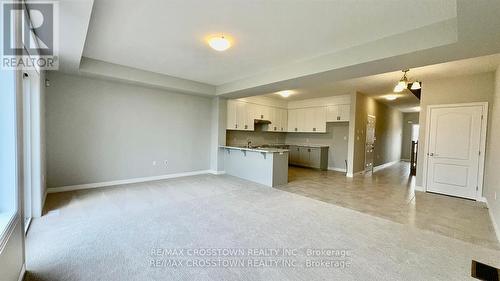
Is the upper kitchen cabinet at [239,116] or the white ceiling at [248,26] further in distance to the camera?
the upper kitchen cabinet at [239,116]

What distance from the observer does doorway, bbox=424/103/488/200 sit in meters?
4.46

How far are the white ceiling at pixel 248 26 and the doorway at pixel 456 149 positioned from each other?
330cm

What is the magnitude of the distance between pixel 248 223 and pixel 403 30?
11.0 ft

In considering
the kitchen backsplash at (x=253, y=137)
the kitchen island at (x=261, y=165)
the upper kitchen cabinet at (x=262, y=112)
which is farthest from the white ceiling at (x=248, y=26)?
the kitchen backsplash at (x=253, y=137)

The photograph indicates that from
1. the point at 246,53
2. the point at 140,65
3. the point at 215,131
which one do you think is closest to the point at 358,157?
the point at 215,131

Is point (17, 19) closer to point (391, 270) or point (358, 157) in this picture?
point (391, 270)

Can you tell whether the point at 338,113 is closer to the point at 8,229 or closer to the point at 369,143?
the point at 369,143

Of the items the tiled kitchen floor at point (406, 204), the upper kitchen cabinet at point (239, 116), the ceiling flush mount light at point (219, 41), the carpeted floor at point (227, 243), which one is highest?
the ceiling flush mount light at point (219, 41)

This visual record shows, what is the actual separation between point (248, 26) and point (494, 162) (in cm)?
461

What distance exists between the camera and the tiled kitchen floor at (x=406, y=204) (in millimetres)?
3049

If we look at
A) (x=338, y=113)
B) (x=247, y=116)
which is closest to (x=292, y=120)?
(x=338, y=113)

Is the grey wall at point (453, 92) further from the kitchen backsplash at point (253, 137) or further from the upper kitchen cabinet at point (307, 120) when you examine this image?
the kitchen backsplash at point (253, 137)

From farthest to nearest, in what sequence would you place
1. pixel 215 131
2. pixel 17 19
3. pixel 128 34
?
pixel 215 131 → pixel 128 34 → pixel 17 19

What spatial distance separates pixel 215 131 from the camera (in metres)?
6.66
